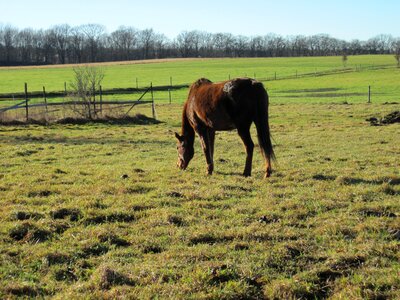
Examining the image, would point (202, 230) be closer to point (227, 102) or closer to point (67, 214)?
point (67, 214)

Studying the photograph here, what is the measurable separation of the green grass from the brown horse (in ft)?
2.01

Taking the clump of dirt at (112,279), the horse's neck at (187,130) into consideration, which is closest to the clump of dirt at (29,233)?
the clump of dirt at (112,279)

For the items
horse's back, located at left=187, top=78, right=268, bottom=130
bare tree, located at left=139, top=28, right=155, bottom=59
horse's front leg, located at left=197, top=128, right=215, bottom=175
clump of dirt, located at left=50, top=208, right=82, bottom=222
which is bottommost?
clump of dirt, located at left=50, top=208, right=82, bottom=222

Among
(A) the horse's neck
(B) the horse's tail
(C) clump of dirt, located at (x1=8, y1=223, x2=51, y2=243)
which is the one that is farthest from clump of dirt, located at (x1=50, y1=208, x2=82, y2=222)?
(A) the horse's neck

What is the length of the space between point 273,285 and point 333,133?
1641 centimetres

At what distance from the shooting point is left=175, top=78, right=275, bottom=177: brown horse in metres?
9.68

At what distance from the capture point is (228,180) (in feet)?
31.7

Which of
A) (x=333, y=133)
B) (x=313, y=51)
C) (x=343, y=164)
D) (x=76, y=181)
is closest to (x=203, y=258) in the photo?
(x=76, y=181)

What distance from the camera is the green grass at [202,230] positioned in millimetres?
4430

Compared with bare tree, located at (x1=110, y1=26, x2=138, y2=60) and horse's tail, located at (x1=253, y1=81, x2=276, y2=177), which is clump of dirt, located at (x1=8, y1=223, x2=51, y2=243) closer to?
horse's tail, located at (x1=253, y1=81, x2=276, y2=177)

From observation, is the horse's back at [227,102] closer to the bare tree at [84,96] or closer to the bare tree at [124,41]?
the bare tree at [84,96]

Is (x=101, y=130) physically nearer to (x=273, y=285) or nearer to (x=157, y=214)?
(x=157, y=214)

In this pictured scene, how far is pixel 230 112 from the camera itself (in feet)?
32.8

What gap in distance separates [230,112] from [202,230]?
14.5ft
